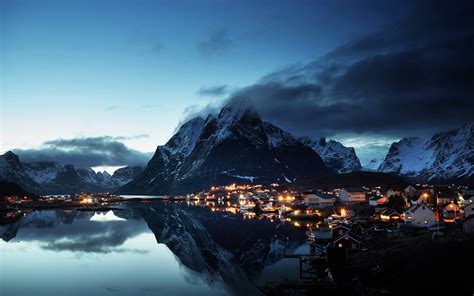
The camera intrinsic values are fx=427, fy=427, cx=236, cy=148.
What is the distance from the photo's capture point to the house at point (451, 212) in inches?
2490

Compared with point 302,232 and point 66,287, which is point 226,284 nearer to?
point 66,287

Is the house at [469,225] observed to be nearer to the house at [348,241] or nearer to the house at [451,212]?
the house at [348,241]

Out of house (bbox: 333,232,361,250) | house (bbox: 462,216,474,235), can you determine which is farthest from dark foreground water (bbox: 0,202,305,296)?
house (bbox: 462,216,474,235)

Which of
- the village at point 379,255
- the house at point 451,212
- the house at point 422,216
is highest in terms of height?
the house at point 451,212

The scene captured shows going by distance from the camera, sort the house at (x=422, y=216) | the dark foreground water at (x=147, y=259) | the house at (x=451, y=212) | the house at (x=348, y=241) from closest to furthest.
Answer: the dark foreground water at (x=147, y=259) < the house at (x=348, y=241) < the house at (x=422, y=216) < the house at (x=451, y=212)

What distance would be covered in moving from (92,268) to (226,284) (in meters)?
15.6

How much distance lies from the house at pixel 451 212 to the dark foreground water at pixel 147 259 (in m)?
21.6

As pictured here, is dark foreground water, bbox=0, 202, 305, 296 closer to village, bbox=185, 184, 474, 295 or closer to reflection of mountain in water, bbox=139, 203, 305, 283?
reflection of mountain in water, bbox=139, 203, 305, 283

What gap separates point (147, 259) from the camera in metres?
49.5

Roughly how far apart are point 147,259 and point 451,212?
45056mm

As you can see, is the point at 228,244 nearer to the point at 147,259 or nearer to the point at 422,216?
the point at 147,259

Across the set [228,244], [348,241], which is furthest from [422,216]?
[228,244]

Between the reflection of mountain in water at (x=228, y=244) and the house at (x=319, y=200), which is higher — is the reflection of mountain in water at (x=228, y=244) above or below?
below

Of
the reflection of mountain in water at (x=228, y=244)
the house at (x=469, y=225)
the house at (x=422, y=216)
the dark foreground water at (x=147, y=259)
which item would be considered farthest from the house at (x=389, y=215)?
the house at (x=469, y=225)
